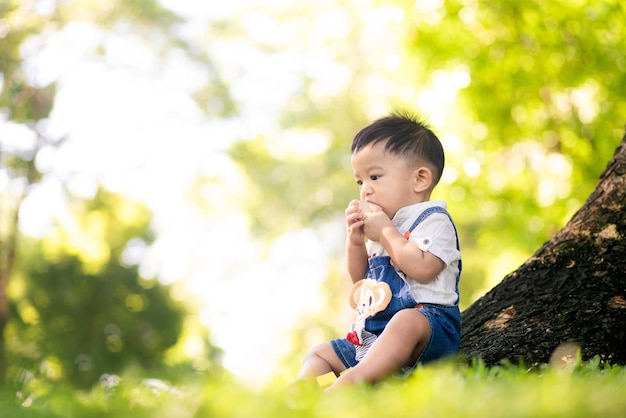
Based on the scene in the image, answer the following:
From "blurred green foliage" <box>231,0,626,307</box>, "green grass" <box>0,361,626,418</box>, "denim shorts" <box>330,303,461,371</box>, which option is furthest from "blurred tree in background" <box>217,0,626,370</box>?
"green grass" <box>0,361,626,418</box>

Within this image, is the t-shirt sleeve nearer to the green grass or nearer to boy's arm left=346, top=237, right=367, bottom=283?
boy's arm left=346, top=237, right=367, bottom=283

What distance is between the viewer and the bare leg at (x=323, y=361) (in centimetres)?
282

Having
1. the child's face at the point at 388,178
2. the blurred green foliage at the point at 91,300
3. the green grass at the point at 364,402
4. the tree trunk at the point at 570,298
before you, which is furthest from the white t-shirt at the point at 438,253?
the blurred green foliage at the point at 91,300

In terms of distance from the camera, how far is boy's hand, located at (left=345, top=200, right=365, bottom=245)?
115 inches

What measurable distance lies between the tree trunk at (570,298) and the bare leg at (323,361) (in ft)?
1.64

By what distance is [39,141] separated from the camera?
13.4 metres

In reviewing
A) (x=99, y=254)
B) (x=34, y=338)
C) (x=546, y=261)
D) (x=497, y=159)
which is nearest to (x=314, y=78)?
(x=99, y=254)

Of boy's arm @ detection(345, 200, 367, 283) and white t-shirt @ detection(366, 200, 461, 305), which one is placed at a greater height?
boy's arm @ detection(345, 200, 367, 283)

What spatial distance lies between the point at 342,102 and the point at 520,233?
11.2 meters

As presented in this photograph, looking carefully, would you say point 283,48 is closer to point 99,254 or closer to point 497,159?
point 99,254

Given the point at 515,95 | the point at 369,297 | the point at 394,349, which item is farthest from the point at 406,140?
the point at 515,95

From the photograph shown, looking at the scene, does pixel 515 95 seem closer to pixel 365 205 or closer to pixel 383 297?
pixel 365 205

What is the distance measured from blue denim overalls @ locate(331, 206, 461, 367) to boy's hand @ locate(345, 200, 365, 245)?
10 cm

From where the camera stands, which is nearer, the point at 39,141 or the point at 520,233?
the point at 520,233
